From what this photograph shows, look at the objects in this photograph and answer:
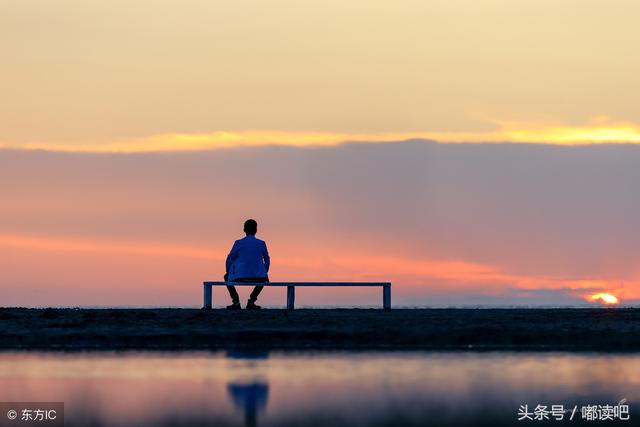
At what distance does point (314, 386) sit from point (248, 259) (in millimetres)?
14965

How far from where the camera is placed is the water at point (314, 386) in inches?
485

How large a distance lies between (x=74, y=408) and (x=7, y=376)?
12.0 feet

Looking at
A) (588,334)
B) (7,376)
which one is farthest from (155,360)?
(588,334)

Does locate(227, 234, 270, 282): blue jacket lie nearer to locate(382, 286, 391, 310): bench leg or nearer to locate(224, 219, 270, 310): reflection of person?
locate(224, 219, 270, 310): reflection of person

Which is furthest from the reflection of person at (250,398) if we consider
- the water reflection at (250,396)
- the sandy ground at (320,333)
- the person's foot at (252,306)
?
the person's foot at (252,306)

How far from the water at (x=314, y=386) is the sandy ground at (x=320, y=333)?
64.3 inches

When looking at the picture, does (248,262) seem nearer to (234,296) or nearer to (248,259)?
(248,259)

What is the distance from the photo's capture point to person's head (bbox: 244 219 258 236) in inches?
1185

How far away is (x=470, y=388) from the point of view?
1471 centimetres

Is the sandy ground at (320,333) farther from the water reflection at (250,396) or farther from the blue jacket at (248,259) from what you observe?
the water reflection at (250,396)

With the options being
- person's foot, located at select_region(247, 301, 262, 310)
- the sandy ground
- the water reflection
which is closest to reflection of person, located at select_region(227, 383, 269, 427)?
the water reflection

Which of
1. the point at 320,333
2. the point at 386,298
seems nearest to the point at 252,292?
the point at 386,298

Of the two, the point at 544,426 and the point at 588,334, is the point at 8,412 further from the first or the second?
the point at 588,334

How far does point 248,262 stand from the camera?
97.7ft
